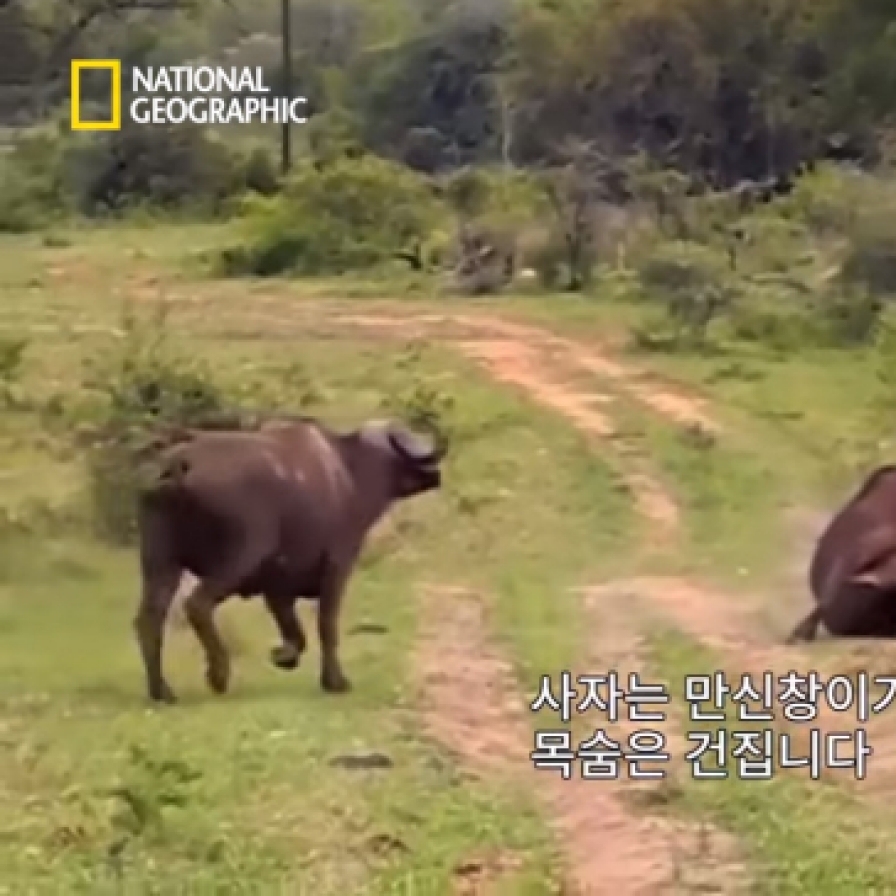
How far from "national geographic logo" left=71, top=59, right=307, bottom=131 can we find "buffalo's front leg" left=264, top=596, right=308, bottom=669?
48.4 ft

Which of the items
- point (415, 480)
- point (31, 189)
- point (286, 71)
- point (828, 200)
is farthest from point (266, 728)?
point (31, 189)

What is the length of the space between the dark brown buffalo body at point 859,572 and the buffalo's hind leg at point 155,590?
8.36 ft

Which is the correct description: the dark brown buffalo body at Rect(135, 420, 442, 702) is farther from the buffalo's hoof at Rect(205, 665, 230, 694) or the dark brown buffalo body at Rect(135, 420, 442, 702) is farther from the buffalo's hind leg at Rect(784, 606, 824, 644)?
the buffalo's hind leg at Rect(784, 606, 824, 644)

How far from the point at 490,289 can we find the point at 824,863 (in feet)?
69.1

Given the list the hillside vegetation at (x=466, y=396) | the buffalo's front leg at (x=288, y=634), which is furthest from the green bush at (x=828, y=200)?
the buffalo's front leg at (x=288, y=634)

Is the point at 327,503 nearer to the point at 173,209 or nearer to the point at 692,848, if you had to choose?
the point at 692,848

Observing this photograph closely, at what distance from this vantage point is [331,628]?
888 centimetres

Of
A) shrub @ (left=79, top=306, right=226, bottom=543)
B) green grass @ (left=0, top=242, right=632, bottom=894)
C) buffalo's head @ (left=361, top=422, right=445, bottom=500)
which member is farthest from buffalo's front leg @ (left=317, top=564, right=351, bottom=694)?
shrub @ (left=79, top=306, right=226, bottom=543)

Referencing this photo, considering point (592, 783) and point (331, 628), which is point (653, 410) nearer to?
point (331, 628)

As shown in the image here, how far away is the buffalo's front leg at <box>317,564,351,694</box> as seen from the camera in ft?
29.1

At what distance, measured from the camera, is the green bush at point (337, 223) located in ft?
94.1

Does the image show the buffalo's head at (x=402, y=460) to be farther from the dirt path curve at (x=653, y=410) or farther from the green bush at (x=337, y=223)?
the green bush at (x=337, y=223)

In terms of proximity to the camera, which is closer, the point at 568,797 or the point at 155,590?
the point at 568,797

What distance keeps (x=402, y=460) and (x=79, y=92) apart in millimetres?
19257
